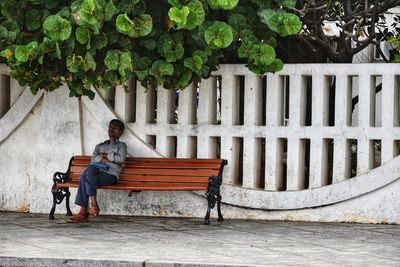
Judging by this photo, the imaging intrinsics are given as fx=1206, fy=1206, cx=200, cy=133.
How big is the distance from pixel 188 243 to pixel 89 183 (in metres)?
2.47

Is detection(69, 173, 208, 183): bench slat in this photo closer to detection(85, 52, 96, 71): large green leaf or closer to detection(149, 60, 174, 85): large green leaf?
detection(149, 60, 174, 85): large green leaf

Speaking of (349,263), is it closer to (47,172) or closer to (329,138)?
(329,138)

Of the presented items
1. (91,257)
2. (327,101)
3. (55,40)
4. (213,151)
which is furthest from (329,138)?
(91,257)

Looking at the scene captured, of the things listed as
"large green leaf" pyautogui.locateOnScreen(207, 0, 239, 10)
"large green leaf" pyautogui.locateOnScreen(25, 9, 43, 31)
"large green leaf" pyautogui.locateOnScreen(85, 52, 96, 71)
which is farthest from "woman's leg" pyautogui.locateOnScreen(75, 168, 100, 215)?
"large green leaf" pyautogui.locateOnScreen(207, 0, 239, 10)

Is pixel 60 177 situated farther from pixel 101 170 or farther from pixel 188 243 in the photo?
pixel 188 243

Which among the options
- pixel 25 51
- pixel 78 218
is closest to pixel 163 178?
pixel 78 218

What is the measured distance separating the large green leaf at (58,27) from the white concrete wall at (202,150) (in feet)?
6.85

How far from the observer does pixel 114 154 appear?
14625 mm

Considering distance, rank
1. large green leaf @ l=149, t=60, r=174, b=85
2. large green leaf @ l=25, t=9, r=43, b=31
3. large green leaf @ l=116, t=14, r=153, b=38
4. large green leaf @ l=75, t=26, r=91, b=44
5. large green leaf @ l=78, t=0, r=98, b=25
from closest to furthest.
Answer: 1. large green leaf @ l=78, t=0, r=98, b=25
2. large green leaf @ l=116, t=14, r=153, b=38
3. large green leaf @ l=75, t=26, r=91, b=44
4. large green leaf @ l=149, t=60, r=174, b=85
5. large green leaf @ l=25, t=9, r=43, b=31

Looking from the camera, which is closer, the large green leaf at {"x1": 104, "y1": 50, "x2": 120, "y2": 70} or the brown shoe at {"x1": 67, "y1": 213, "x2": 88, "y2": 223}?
the large green leaf at {"x1": 104, "y1": 50, "x2": 120, "y2": 70}

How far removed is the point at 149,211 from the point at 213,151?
1.10 m

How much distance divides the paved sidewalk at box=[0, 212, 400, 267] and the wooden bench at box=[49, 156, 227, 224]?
0.38 metres

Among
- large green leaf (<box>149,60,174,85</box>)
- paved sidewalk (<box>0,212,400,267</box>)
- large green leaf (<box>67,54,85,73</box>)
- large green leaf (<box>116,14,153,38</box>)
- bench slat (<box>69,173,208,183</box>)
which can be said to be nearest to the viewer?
paved sidewalk (<box>0,212,400,267</box>)

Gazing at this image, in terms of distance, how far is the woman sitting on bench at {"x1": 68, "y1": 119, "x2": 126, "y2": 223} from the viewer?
1428 cm
